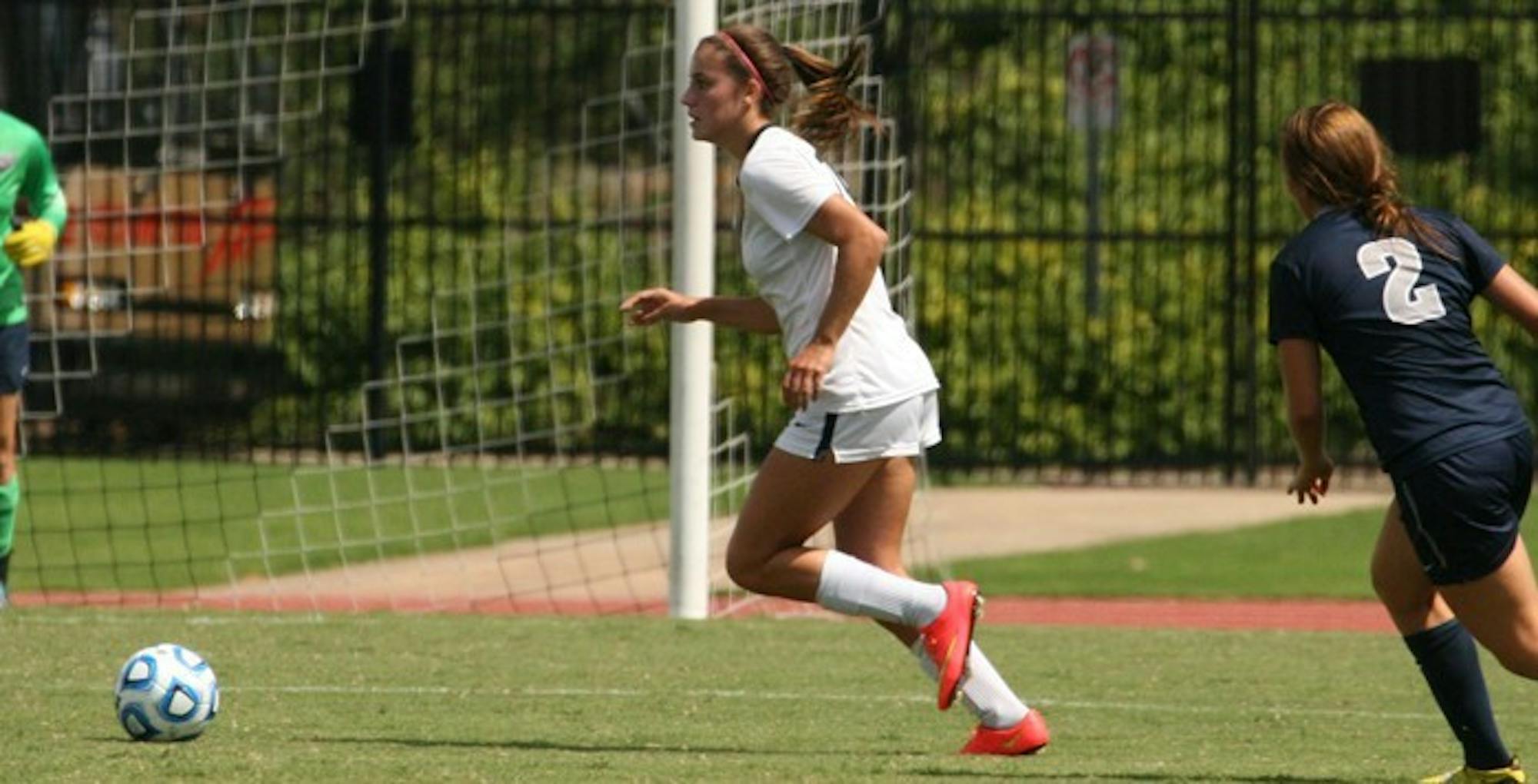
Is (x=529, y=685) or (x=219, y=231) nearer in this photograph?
(x=529, y=685)

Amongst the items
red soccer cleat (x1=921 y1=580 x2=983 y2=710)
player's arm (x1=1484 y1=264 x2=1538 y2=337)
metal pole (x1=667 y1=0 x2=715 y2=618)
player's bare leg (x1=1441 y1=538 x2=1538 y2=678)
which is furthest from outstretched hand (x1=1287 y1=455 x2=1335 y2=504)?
metal pole (x1=667 y1=0 x2=715 y2=618)

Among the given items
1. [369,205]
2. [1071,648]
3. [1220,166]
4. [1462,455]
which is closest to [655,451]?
[369,205]

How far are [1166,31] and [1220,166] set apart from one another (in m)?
0.93

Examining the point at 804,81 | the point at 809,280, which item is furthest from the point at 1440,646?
the point at 804,81

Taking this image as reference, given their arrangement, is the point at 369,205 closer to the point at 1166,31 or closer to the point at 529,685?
the point at 1166,31

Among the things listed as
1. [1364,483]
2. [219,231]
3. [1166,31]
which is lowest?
[1364,483]

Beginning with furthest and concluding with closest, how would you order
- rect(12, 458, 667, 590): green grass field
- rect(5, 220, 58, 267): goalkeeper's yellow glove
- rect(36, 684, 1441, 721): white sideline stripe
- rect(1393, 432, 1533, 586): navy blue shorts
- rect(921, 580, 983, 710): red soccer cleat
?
rect(12, 458, 667, 590): green grass field < rect(5, 220, 58, 267): goalkeeper's yellow glove < rect(36, 684, 1441, 721): white sideline stripe < rect(921, 580, 983, 710): red soccer cleat < rect(1393, 432, 1533, 586): navy blue shorts

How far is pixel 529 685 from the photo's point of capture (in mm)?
9469

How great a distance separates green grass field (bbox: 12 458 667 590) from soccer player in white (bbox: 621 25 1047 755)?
5751 millimetres

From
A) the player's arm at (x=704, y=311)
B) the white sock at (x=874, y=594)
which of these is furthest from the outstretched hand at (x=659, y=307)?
the white sock at (x=874, y=594)

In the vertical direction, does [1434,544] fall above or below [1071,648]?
above

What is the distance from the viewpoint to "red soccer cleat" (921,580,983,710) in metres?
7.50

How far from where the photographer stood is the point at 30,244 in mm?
11242

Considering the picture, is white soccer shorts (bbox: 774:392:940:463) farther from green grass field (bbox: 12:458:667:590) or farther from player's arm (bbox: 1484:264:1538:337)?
green grass field (bbox: 12:458:667:590)
